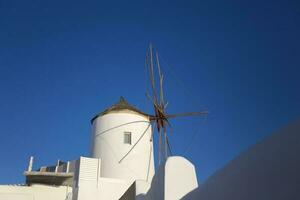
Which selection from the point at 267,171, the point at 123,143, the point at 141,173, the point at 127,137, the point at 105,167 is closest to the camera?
the point at 267,171

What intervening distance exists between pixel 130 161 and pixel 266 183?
621 inches

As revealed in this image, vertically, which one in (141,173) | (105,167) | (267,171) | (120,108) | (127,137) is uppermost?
(120,108)

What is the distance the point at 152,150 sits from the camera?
22.0m

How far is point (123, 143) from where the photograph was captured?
20.8 metres

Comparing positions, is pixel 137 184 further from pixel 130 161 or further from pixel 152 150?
pixel 152 150

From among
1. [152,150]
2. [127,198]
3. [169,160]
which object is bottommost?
[127,198]

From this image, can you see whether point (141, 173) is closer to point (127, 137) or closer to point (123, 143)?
point (123, 143)

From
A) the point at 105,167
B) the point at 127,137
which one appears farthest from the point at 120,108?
the point at 105,167

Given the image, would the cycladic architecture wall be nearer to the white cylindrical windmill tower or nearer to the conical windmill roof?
the white cylindrical windmill tower

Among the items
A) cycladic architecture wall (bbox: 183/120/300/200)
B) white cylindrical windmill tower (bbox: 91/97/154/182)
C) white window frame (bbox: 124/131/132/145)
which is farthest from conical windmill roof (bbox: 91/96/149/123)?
cycladic architecture wall (bbox: 183/120/300/200)

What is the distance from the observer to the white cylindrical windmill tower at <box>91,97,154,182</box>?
2020 centimetres

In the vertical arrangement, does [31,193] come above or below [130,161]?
below

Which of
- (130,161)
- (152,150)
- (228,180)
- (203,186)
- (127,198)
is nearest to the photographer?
(228,180)

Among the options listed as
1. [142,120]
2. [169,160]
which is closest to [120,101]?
[142,120]
